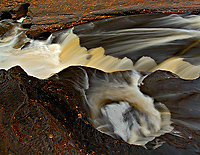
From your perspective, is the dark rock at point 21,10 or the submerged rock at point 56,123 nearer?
the submerged rock at point 56,123

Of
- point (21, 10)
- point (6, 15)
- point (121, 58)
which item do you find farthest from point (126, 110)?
point (6, 15)

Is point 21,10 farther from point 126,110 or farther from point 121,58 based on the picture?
point 126,110

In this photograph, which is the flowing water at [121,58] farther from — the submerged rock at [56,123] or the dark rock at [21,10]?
the dark rock at [21,10]

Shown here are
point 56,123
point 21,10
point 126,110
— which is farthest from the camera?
point 21,10

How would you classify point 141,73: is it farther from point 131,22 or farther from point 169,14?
point 169,14

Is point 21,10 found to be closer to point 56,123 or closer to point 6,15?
point 6,15

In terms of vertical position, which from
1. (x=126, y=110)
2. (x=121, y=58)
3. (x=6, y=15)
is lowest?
(x=126, y=110)

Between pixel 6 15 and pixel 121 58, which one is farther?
pixel 6 15

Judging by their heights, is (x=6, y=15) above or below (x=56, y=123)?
above

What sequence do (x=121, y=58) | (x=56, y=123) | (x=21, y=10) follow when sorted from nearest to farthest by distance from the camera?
(x=56, y=123)
(x=121, y=58)
(x=21, y=10)

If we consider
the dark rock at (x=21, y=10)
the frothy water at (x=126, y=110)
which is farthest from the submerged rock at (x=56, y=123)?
the dark rock at (x=21, y=10)
